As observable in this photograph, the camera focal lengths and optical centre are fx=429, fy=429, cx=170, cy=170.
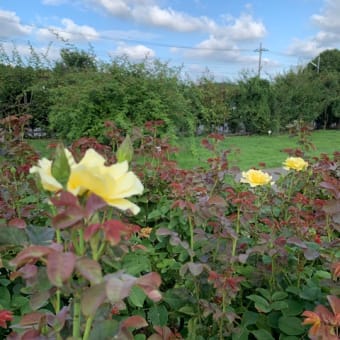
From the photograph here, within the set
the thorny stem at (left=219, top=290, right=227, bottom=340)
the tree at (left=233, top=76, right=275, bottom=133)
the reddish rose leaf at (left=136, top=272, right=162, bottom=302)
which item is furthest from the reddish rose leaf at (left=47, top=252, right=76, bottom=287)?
the tree at (left=233, top=76, right=275, bottom=133)

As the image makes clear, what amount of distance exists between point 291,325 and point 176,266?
46cm

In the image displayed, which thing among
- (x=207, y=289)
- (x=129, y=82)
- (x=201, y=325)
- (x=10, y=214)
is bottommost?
(x=201, y=325)

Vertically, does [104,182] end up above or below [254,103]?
below

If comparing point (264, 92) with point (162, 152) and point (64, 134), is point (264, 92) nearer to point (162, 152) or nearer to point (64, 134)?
point (64, 134)

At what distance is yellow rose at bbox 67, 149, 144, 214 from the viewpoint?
0.60 meters

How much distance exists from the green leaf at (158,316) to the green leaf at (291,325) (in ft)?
1.20

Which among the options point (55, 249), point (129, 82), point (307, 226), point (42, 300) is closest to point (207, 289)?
point (307, 226)

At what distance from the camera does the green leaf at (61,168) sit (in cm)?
61

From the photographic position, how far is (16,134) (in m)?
2.11

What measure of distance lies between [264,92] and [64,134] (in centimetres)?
993

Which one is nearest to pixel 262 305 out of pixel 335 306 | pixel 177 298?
pixel 177 298

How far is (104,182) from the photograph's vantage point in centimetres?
61

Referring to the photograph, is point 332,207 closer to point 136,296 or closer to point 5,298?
point 136,296

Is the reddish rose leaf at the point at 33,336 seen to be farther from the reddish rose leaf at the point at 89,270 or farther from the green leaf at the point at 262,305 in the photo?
the green leaf at the point at 262,305
